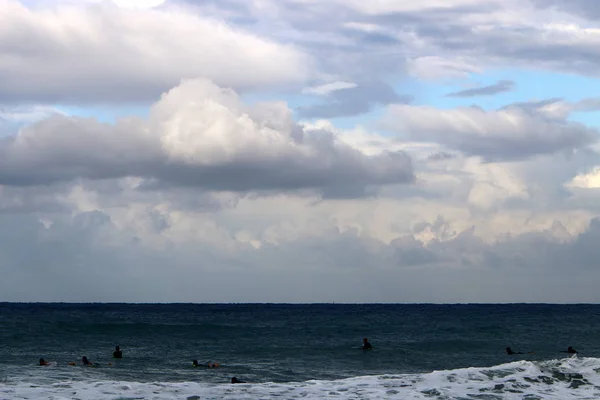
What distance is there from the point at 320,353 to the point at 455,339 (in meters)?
18.0

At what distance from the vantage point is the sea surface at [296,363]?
2522 centimetres

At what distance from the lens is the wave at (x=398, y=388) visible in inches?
960

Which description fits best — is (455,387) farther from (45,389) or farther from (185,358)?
(185,358)

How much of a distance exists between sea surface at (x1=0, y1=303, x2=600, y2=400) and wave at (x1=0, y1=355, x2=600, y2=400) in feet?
0.12

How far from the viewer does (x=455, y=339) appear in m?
63.8

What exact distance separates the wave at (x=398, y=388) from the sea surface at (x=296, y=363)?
36mm

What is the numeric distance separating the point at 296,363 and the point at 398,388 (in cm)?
1927

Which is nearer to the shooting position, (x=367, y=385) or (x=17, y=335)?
(x=367, y=385)

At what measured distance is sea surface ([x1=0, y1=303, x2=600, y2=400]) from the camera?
82.7ft

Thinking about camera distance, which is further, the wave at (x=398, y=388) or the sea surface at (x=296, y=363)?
the sea surface at (x=296, y=363)

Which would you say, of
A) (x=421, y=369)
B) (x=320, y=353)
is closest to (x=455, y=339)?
(x=320, y=353)

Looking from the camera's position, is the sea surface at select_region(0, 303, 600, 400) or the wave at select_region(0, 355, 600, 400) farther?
the sea surface at select_region(0, 303, 600, 400)

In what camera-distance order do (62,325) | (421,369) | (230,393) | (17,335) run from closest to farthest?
(230,393), (421,369), (17,335), (62,325)

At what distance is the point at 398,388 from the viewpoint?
25.5m
